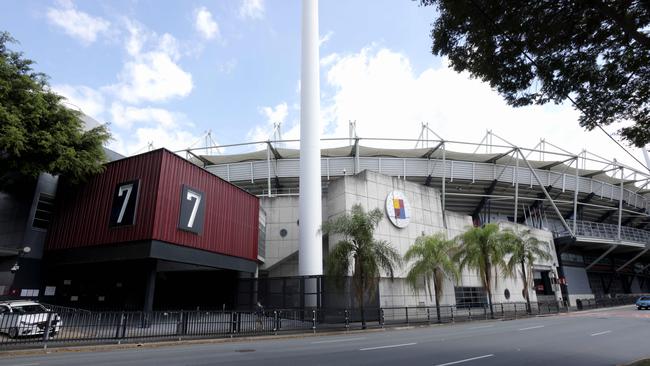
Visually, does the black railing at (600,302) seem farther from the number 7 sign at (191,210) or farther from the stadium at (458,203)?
the number 7 sign at (191,210)

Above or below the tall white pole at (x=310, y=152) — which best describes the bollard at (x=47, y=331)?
below

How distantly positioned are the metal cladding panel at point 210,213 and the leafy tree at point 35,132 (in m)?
6.06

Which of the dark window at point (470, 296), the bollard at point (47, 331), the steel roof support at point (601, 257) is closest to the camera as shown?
the bollard at point (47, 331)

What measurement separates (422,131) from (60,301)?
1665 inches

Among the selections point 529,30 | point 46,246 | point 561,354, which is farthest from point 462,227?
point 46,246

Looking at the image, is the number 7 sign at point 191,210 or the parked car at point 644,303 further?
the parked car at point 644,303

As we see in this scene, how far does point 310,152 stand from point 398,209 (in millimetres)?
9610

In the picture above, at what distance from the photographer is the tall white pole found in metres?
30.8

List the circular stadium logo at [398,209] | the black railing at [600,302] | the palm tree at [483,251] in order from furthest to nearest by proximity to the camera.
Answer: the black railing at [600,302] < the circular stadium logo at [398,209] < the palm tree at [483,251]

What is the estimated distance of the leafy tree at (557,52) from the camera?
9016 mm

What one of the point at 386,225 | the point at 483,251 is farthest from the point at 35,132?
the point at 483,251

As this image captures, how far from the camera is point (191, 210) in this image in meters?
24.2

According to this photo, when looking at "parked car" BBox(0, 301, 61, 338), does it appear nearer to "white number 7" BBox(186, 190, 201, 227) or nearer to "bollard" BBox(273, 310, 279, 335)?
"white number 7" BBox(186, 190, 201, 227)

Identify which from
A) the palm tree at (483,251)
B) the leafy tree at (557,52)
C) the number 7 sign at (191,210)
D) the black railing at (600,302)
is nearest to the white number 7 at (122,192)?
the number 7 sign at (191,210)
